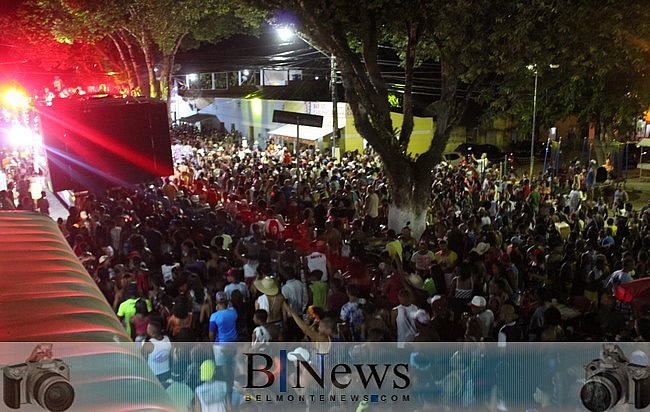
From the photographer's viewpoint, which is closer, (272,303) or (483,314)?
(483,314)

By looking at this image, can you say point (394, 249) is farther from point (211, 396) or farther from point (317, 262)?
point (211, 396)

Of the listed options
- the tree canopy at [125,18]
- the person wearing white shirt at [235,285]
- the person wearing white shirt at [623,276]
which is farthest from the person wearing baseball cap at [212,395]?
the tree canopy at [125,18]

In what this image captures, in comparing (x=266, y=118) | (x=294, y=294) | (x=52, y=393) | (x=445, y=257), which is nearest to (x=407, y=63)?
(x=445, y=257)

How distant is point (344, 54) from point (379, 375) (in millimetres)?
7528

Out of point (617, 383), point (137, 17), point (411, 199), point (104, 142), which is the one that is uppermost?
point (137, 17)

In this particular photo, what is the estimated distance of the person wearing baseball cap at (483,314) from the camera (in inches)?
225

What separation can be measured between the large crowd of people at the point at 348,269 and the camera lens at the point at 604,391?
3.12ft

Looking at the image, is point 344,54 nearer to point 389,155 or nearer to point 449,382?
point 389,155

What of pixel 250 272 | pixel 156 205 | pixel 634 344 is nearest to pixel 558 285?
pixel 634 344

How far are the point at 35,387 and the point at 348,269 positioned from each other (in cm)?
533

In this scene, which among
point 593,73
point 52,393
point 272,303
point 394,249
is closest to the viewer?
point 52,393

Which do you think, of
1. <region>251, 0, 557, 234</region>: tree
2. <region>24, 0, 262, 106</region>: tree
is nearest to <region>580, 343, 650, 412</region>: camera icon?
<region>251, 0, 557, 234</region>: tree

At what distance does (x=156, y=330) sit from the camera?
5227mm

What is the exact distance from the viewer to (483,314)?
5.78 m
